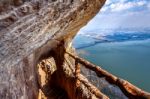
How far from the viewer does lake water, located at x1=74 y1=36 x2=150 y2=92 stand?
45.3m

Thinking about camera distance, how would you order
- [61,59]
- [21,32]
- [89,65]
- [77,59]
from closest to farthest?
[21,32], [89,65], [77,59], [61,59]

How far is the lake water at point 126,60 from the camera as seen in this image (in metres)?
45.3

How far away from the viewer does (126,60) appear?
61.2m

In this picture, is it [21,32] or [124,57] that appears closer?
[21,32]

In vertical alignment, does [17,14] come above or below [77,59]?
above

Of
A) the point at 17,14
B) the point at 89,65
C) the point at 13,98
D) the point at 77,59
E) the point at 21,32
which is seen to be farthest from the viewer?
the point at 77,59

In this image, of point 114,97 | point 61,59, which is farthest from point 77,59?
point 114,97

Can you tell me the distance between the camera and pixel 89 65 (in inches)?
126

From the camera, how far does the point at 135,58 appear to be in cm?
6244

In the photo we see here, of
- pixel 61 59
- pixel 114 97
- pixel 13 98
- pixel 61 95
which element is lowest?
pixel 114 97

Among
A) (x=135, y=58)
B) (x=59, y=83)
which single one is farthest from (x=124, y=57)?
(x=59, y=83)

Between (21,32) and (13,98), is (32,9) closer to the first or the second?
(21,32)

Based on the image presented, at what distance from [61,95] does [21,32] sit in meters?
4.87

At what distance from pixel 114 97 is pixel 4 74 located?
31793mm
